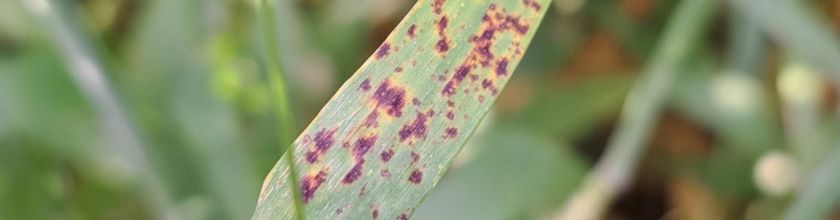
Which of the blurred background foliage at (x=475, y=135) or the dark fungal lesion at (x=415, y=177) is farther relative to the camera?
the blurred background foliage at (x=475, y=135)

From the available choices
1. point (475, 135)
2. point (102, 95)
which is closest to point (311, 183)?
point (102, 95)

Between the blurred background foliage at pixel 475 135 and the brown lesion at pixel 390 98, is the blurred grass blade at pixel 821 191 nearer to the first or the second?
the blurred background foliage at pixel 475 135

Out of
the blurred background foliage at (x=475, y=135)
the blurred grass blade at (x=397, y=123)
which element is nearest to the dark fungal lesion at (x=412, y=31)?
the blurred grass blade at (x=397, y=123)

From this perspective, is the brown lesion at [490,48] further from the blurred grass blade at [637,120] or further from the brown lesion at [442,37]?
the blurred grass blade at [637,120]

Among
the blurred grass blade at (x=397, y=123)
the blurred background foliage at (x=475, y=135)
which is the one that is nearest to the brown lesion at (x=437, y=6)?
the blurred grass blade at (x=397, y=123)

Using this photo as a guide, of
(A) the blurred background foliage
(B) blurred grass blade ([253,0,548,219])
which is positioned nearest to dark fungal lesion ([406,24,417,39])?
(B) blurred grass blade ([253,0,548,219])

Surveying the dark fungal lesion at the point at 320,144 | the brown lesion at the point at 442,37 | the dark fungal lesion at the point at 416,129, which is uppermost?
the brown lesion at the point at 442,37

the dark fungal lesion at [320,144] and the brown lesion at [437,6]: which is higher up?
the brown lesion at [437,6]

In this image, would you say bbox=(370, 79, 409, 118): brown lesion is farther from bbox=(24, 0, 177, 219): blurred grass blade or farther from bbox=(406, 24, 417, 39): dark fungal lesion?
bbox=(24, 0, 177, 219): blurred grass blade
